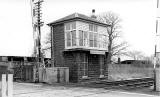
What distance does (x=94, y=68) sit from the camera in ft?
86.7

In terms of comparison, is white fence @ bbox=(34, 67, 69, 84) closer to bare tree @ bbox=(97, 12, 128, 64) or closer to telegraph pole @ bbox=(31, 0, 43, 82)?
telegraph pole @ bbox=(31, 0, 43, 82)

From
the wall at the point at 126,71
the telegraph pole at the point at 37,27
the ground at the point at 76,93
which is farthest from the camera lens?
the wall at the point at 126,71

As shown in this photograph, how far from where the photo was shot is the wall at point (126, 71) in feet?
122

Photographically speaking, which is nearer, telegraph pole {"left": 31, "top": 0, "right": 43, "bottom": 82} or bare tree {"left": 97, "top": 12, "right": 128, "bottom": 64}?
telegraph pole {"left": 31, "top": 0, "right": 43, "bottom": 82}

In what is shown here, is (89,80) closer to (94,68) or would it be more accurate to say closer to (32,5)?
(94,68)

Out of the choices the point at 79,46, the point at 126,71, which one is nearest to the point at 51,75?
the point at 79,46

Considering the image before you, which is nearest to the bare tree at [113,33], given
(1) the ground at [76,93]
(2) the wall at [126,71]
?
(2) the wall at [126,71]

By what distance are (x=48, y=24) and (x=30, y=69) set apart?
5.18 m

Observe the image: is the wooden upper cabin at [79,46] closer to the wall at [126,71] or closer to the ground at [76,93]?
the wall at [126,71]

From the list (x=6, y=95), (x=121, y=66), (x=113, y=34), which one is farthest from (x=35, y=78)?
(x=113, y=34)

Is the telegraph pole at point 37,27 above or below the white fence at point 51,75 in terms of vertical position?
above

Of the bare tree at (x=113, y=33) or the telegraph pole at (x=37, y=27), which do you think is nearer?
the telegraph pole at (x=37, y=27)

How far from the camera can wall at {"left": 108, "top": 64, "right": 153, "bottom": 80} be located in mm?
37034

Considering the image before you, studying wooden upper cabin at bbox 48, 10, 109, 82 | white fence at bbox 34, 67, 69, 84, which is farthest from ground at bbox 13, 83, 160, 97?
wooden upper cabin at bbox 48, 10, 109, 82
